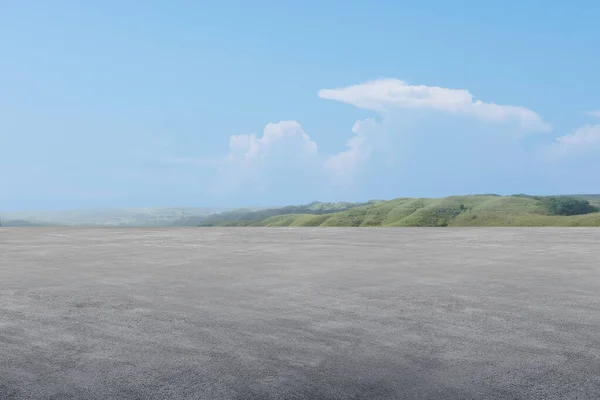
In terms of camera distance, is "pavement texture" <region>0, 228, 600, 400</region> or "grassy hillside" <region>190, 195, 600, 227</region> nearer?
"pavement texture" <region>0, 228, 600, 400</region>

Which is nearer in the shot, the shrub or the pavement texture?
the pavement texture

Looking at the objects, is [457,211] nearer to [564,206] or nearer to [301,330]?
[564,206]

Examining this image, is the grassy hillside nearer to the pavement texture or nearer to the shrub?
the shrub

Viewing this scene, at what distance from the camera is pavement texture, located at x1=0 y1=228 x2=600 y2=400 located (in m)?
4.28

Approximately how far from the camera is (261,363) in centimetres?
475

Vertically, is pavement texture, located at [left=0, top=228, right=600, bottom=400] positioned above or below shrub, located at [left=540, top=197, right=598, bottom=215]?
below

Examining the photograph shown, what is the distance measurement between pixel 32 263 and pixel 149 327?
7308 mm

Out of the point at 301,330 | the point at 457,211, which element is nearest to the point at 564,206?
the point at 457,211

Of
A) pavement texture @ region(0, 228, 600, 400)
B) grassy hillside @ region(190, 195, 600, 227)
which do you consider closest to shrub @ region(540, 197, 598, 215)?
grassy hillside @ region(190, 195, 600, 227)

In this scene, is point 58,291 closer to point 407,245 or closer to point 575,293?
point 575,293

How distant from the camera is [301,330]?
587 centimetres

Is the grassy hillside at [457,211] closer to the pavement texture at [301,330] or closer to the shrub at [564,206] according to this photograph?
the shrub at [564,206]

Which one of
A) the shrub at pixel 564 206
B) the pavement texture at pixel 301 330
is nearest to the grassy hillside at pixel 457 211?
the shrub at pixel 564 206

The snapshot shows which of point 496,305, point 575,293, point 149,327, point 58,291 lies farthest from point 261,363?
point 575,293
